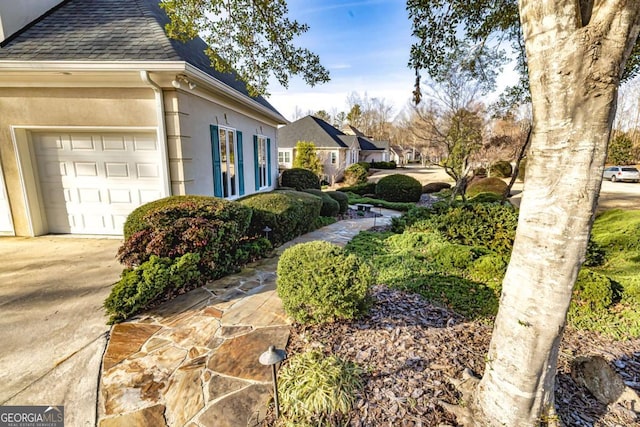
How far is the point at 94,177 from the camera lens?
6375 millimetres

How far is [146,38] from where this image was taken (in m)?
6.04

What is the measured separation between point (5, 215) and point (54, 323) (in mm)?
4989

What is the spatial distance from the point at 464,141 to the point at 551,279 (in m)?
12.4

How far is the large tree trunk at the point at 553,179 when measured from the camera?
1.45m

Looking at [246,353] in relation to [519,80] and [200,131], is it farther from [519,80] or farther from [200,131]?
[519,80]

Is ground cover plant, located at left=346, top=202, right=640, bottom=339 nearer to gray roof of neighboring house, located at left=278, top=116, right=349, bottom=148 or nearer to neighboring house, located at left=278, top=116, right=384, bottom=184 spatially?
neighboring house, located at left=278, top=116, right=384, bottom=184

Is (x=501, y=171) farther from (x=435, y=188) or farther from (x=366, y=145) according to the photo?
(x=366, y=145)

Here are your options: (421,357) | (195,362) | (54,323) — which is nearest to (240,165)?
(54,323)

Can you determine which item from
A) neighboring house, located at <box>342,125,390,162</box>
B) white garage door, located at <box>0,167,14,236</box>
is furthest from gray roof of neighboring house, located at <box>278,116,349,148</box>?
white garage door, located at <box>0,167,14,236</box>

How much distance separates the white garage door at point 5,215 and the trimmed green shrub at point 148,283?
4973mm

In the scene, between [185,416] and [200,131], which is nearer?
[185,416]

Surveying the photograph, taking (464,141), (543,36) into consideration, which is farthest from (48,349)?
(464,141)

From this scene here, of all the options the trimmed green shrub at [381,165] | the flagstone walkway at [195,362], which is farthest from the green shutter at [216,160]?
the trimmed green shrub at [381,165]

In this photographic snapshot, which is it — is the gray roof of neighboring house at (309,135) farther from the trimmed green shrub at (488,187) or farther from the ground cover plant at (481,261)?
the ground cover plant at (481,261)
